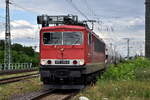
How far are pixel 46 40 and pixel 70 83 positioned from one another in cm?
235

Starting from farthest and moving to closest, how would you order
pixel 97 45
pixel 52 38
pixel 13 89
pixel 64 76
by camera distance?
pixel 97 45
pixel 13 89
pixel 52 38
pixel 64 76

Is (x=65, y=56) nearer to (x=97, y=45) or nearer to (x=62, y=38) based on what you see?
(x=62, y=38)

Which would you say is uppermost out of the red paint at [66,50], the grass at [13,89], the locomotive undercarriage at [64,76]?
the red paint at [66,50]

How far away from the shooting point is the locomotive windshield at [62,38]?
57.4 ft

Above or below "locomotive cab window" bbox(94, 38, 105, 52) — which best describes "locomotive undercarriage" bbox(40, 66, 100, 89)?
below

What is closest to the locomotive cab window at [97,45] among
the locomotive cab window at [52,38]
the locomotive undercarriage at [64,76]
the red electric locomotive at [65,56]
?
the red electric locomotive at [65,56]

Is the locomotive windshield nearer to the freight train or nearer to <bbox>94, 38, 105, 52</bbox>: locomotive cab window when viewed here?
the freight train

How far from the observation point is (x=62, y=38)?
57.8ft

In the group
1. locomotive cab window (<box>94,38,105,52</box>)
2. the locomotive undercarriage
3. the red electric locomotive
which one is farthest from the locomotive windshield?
locomotive cab window (<box>94,38,105,52</box>)

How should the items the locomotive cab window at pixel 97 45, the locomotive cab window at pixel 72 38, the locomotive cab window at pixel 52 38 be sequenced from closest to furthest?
the locomotive cab window at pixel 72 38
the locomotive cab window at pixel 52 38
the locomotive cab window at pixel 97 45

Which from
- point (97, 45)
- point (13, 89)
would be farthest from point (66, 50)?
point (97, 45)

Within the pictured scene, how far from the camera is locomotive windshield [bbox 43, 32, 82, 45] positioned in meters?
17.5

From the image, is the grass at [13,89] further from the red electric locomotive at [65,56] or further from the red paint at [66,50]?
the red paint at [66,50]

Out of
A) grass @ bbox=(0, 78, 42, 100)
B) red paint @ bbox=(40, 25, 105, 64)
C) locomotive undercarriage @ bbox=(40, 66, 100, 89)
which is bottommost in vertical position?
grass @ bbox=(0, 78, 42, 100)
